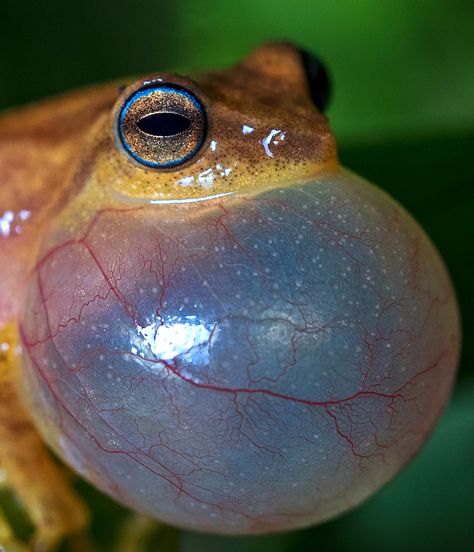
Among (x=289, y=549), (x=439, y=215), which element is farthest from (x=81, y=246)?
(x=289, y=549)

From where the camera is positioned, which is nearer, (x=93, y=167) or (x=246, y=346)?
(x=246, y=346)

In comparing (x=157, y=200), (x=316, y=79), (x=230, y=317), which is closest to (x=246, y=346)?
(x=230, y=317)

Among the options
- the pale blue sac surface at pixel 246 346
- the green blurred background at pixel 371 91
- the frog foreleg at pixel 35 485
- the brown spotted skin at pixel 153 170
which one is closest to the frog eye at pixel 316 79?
the brown spotted skin at pixel 153 170

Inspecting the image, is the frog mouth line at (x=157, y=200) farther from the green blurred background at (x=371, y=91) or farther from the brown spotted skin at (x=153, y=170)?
the green blurred background at (x=371, y=91)

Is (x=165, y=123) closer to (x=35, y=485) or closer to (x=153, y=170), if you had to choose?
(x=153, y=170)

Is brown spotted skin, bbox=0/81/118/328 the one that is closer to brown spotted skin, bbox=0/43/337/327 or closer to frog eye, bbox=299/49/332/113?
brown spotted skin, bbox=0/43/337/327

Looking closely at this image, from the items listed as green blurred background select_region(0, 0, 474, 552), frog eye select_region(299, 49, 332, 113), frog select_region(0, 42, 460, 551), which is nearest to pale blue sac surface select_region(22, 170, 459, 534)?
frog select_region(0, 42, 460, 551)
